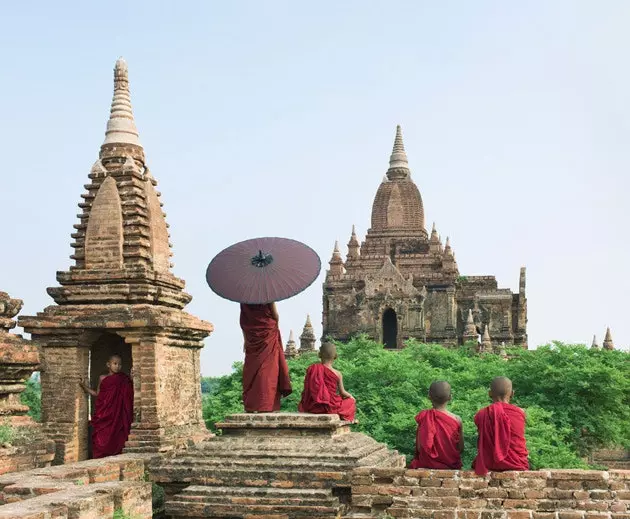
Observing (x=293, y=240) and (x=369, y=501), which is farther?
(x=293, y=240)

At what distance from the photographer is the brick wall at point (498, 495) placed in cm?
808

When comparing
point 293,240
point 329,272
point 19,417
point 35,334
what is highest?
point 329,272

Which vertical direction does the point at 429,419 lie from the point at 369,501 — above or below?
above

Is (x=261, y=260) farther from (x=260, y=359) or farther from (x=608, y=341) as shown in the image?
(x=608, y=341)

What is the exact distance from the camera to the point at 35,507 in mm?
7191

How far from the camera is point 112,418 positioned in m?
12.0

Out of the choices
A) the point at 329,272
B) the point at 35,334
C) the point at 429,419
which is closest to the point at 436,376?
the point at 35,334

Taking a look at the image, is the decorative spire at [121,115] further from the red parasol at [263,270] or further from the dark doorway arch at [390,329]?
the dark doorway arch at [390,329]

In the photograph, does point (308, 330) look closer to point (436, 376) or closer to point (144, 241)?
point (436, 376)

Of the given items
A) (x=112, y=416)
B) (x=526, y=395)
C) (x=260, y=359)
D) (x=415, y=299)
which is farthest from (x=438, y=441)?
(x=415, y=299)

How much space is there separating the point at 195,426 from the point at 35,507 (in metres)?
5.99

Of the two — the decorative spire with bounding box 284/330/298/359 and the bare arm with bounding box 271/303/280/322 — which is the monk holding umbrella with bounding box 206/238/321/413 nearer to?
the bare arm with bounding box 271/303/280/322

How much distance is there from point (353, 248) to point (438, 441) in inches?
1560

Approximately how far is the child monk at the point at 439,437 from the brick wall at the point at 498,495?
37cm
